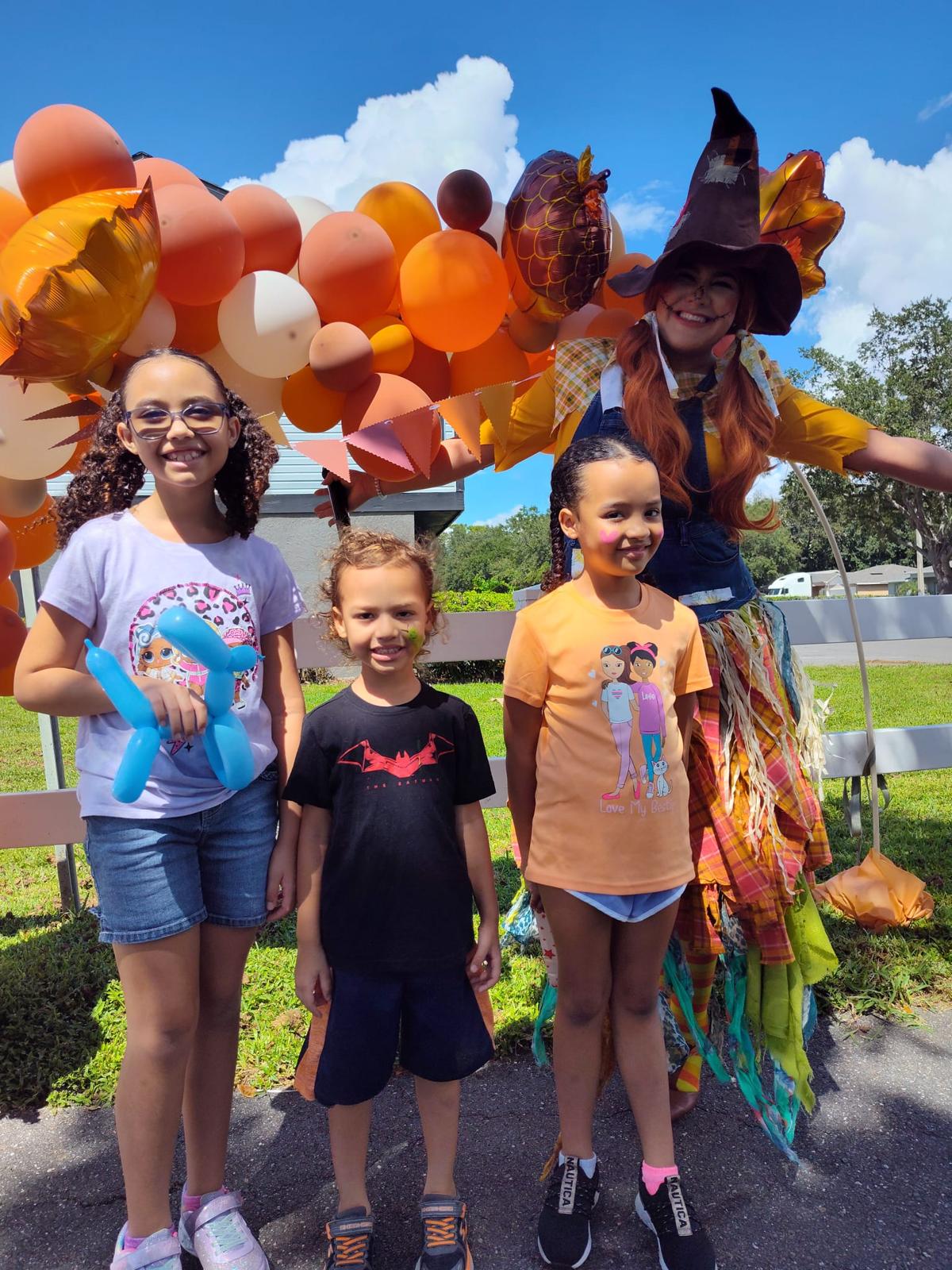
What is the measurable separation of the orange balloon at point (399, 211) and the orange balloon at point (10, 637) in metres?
1.57

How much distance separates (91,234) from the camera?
198 centimetres

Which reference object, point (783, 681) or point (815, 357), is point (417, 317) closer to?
point (783, 681)

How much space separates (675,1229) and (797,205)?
8.06 feet

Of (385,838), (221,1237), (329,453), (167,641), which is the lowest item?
(221,1237)

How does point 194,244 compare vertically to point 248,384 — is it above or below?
above

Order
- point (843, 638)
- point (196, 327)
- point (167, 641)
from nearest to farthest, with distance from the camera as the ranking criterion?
point (167, 641)
point (196, 327)
point (843, 638)

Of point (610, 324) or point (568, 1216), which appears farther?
point (610, 324)

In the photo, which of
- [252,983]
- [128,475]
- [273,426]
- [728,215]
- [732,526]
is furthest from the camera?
[252,983]

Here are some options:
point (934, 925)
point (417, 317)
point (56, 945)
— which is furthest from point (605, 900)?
point (56, 945)

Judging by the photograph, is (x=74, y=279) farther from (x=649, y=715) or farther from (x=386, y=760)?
(x=649, y=715)

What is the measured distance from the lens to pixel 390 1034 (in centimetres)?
169

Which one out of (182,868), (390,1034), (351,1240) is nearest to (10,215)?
(182,868)

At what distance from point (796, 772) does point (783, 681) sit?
0.25m

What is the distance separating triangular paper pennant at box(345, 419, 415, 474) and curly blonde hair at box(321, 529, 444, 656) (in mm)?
523
